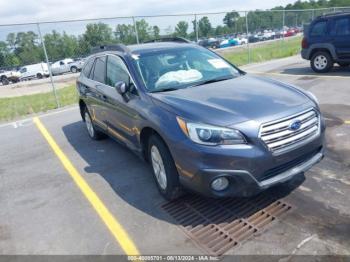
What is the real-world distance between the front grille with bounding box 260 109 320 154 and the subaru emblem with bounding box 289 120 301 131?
0.01 m

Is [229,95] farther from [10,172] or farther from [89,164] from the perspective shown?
[10,172]

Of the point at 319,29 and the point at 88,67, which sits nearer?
the point at 88,67

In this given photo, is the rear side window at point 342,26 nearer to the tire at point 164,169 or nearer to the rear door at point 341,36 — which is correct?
the rear door at point 341,36

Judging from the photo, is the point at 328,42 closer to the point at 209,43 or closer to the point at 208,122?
the point at 208,122

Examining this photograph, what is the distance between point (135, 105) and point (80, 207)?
4.60 ft

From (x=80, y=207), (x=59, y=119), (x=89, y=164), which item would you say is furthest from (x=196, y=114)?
(x=59, y=119)

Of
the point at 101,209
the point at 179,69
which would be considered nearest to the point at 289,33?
the point at 179,69

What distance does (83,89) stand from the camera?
6523mm

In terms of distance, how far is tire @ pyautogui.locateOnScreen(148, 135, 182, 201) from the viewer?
3.70 m

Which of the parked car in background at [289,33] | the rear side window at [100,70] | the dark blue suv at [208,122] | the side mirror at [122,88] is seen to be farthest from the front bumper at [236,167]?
the parked car in background at [289,33]

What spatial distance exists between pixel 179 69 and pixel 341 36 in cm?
842

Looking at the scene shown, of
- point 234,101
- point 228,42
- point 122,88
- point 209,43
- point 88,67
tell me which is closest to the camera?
point 234,101

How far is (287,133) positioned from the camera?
338 cm

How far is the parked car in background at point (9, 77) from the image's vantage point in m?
29.3
